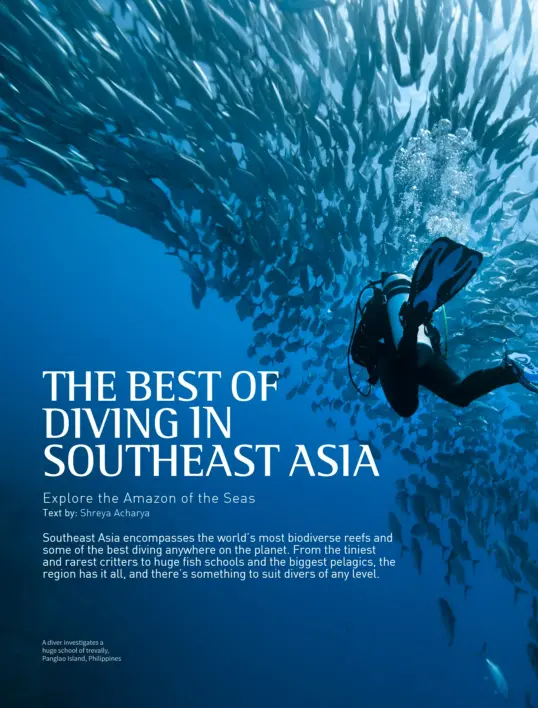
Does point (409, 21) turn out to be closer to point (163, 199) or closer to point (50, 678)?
point (163, 199)

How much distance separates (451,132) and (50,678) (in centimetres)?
1220

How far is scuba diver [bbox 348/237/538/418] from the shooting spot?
231 cm

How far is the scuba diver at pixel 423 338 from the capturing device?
2.31 meters

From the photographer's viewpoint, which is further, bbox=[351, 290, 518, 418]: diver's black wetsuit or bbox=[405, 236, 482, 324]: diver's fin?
bbox=[351, 290, 518, 418]: diver's black wetsuit

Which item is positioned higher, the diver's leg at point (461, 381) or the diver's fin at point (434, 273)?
the diver's fin at point (434, 273)

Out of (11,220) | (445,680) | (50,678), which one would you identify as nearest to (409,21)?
(50,678)

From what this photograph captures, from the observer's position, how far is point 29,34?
3955 mm

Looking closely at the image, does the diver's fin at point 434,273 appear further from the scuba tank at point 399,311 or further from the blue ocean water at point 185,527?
the blue ocean water at point 185,527

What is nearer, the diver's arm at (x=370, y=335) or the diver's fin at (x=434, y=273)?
the diver's fin at (x=434, y=273)
